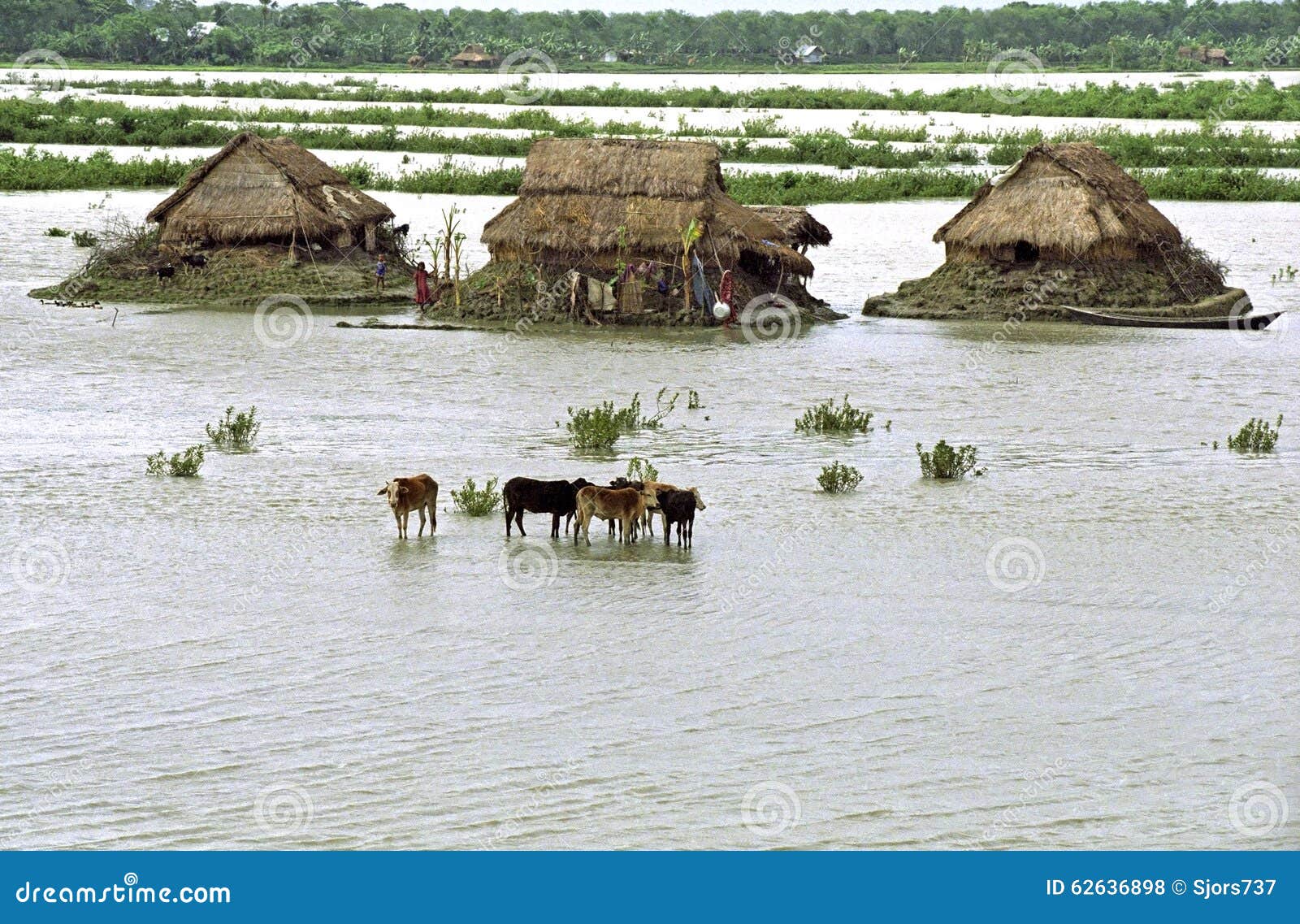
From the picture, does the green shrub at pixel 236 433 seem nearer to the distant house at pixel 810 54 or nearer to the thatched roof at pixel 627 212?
the thatched roof at pixel 627 212

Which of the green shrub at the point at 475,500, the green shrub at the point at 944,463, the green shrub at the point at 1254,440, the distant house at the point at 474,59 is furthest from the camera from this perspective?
the distant house at the point at 474,59

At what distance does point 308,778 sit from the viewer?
6812mm

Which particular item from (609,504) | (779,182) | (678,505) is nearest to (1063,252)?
(678,505)

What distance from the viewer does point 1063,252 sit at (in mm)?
21516

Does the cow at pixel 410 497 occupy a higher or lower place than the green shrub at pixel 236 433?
lower

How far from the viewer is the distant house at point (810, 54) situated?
363ft

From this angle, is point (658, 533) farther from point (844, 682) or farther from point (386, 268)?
point (386, 268)

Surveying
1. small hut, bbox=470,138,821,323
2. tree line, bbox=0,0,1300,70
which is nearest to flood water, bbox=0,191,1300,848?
small hut, bbox=470,138,821,323

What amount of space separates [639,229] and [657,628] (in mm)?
12928

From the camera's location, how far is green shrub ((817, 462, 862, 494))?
1245cm

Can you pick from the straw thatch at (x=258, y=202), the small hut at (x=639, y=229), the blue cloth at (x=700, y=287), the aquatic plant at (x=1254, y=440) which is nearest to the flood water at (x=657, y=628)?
the aquatic plant at (x=1254, y=440)

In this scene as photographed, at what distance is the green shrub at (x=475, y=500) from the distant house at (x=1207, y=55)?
9141cm

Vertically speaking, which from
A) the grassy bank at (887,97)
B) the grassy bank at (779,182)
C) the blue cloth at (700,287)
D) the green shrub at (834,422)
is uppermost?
the grassy bank at (887,97)

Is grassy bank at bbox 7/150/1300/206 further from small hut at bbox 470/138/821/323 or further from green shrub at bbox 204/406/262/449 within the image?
green shrub at bbox 204/406/262/449
